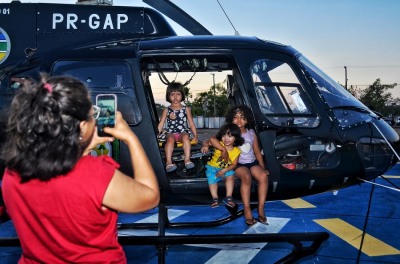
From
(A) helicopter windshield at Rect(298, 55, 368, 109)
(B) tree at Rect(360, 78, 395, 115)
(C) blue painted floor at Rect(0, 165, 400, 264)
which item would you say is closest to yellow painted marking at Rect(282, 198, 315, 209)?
(C) blue painted floor at Rect(0, 165, 400, 264)

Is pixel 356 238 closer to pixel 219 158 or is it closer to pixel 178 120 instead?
pixel 219 158

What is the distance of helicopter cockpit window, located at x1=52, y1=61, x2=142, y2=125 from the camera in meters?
3.86

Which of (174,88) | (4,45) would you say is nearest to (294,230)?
(174,88)

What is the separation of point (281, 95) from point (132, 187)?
2742 mm

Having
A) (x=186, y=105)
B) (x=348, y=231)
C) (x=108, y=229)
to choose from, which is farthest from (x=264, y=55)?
(x=348, y=231)

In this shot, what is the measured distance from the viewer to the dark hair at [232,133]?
4.19 meters

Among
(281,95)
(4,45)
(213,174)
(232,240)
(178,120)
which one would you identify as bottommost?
(232,240)

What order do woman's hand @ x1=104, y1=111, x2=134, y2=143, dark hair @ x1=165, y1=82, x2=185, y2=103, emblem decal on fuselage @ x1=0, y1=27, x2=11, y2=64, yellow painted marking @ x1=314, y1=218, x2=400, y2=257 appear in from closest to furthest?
woman's hand @ x1=104, y1=111, x2=134, y2=143, emblem decal on fuselage @ x1=0, y1=27, x2=11, y2=64, dark hair @ x1=165, y1=82, x2=185, y2=103, yellow painted marking @ x1=314, y1=218, x2=400, y2=257

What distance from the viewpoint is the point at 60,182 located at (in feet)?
5.25

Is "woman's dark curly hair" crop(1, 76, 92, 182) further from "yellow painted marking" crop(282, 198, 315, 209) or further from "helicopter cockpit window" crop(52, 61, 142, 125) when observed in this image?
"yellow painted marking" crop(282, 198, 315, 209)

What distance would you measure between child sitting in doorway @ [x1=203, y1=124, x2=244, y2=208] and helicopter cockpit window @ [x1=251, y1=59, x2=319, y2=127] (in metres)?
0.39

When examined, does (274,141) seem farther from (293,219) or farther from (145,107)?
(293,219)

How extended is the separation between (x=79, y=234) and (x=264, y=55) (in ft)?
9.24

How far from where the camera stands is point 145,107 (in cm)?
384
